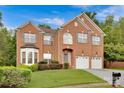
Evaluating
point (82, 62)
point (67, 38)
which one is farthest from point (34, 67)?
point (82, 62)

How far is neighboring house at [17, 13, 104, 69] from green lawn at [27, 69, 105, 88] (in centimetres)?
49

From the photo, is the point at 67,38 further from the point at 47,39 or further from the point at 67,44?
the point at 47,39

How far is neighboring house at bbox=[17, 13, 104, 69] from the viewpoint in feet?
43.1

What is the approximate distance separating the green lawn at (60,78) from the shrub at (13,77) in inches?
12.1

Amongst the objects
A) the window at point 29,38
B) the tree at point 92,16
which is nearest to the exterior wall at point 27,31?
the window at point 29,38

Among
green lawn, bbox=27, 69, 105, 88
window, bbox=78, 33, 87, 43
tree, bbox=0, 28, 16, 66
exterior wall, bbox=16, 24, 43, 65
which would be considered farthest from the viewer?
window, bbox=78, 33, 87, 43

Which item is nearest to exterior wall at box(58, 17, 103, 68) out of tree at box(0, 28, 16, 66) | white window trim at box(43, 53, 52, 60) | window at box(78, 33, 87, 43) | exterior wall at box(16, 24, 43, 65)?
window at box(78, 33, 87, 43)

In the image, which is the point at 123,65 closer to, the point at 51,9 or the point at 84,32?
the point at 84,32

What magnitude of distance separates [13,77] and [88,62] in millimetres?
2867

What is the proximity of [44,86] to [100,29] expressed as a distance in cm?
280

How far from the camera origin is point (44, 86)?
12.5 meters

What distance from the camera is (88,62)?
13.7m

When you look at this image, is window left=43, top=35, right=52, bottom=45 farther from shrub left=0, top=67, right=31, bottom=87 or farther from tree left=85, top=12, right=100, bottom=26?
tree left=85, top=12, right=100, bottom=26
